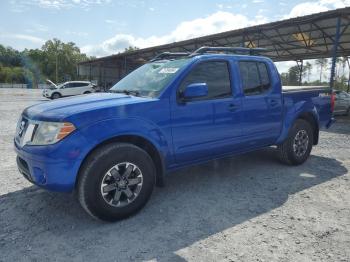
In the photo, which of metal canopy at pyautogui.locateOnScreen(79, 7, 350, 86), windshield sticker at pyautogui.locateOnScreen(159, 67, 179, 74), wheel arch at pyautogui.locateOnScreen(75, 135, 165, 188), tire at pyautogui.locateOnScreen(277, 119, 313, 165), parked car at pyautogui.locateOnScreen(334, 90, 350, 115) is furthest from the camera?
parked car at pyautogui.locateOnScreen(334, 90, 350, 115)

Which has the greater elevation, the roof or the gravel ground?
the roof

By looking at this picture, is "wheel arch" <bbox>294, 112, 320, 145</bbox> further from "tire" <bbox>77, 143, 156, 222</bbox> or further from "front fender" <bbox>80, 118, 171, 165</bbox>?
"tire" <bbox>77, 143, 156, 222</bbox>

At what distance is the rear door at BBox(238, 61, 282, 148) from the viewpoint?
4574mm

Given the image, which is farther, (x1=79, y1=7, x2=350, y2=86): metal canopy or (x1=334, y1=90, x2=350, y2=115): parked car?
(x1=334, y1=90, x2=350, y2=115): parked car

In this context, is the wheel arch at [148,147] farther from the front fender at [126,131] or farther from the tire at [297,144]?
the tire at [297,144]

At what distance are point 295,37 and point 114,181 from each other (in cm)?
1724

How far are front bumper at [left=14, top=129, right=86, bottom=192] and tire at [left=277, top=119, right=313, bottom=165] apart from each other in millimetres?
3635

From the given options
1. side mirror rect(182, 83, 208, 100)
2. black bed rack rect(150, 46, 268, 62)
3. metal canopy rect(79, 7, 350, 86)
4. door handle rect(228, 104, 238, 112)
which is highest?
metal canopy rect(79, 7, 350, 86)

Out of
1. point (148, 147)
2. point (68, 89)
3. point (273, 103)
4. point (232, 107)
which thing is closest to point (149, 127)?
point (148, 147)

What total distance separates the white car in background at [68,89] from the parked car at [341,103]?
20.5 meters

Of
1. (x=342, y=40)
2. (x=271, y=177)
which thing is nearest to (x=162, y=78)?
(x=271, y=177)

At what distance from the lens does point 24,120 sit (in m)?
3.62

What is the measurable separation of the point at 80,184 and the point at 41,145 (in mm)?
548

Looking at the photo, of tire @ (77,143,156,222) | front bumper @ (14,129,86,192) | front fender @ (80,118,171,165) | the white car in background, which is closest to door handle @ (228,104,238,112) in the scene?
front fender @ (80,118,171,165)
